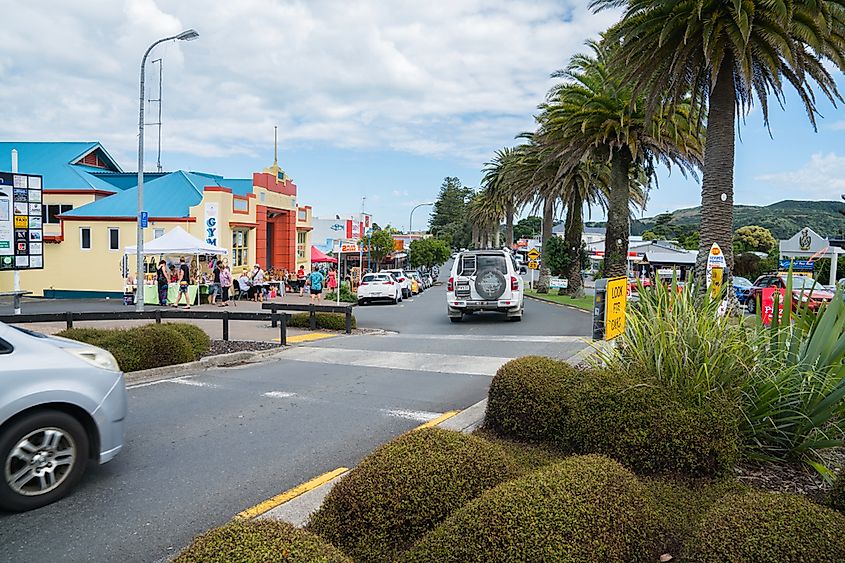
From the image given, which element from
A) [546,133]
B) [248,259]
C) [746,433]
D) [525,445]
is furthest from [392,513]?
[248,259]

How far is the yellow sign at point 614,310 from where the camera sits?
250 inches

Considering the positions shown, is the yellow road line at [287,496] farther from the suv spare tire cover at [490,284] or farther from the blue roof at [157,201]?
the blue roof at [157,201]

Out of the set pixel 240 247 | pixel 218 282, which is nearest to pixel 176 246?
pixel 218 282

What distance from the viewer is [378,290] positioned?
33.3 metres

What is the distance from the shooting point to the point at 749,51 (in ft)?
47.6

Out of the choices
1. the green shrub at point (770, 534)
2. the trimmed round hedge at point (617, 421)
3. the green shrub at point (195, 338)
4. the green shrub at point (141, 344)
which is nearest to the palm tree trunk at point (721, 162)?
the green shrub at point (195, 338)

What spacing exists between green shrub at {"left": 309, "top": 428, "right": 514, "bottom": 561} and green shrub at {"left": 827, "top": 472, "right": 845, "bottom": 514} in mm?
1722

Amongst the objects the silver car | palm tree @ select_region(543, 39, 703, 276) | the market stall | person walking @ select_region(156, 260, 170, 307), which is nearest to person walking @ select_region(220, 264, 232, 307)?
the market stall

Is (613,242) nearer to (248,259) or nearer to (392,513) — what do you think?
(248,259)

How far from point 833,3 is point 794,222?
390 feet

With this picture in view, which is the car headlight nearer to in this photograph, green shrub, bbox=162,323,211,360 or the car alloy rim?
the car alloy rim

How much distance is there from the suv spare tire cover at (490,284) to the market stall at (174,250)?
11.7m

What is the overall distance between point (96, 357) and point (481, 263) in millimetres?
15828

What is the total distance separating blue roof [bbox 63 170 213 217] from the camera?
3170cm
